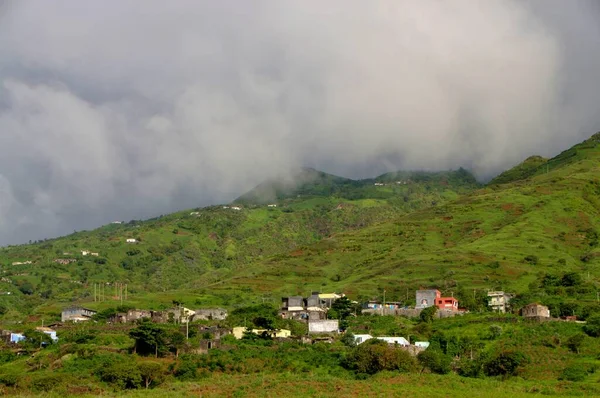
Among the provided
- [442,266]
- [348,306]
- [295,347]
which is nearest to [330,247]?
[442,266]

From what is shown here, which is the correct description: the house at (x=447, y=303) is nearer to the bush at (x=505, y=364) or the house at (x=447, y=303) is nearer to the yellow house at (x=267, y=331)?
the yellow house at (x=267, y=331)

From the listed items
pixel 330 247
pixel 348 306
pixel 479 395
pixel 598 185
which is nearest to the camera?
pixel 479 395

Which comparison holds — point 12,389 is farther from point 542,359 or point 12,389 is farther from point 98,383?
point 542,359

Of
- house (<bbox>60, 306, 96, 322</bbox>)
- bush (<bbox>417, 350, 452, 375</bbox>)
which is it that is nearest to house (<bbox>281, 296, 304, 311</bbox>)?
house (<bbox>60, 306, 96, 322</bbox>)

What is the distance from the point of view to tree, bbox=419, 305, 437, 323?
93750mm

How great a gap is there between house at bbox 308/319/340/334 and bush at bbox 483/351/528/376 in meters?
24.2

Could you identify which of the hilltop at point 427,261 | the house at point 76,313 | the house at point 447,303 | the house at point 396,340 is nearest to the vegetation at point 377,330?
the hilltop at point 427,261

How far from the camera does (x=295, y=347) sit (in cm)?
7919

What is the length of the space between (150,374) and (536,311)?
46.6 m

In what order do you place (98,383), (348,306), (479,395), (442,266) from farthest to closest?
(442,266) < (348,306) < (98,383) < (479,395)

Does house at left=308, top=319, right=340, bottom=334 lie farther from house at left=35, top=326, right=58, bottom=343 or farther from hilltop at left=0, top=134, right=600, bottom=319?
house at left=35, top=326, right=58, bottom=343

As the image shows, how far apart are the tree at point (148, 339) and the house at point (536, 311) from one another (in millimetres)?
41778

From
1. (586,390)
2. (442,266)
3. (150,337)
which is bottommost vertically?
(586,390)

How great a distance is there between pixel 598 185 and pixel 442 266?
253 ft
